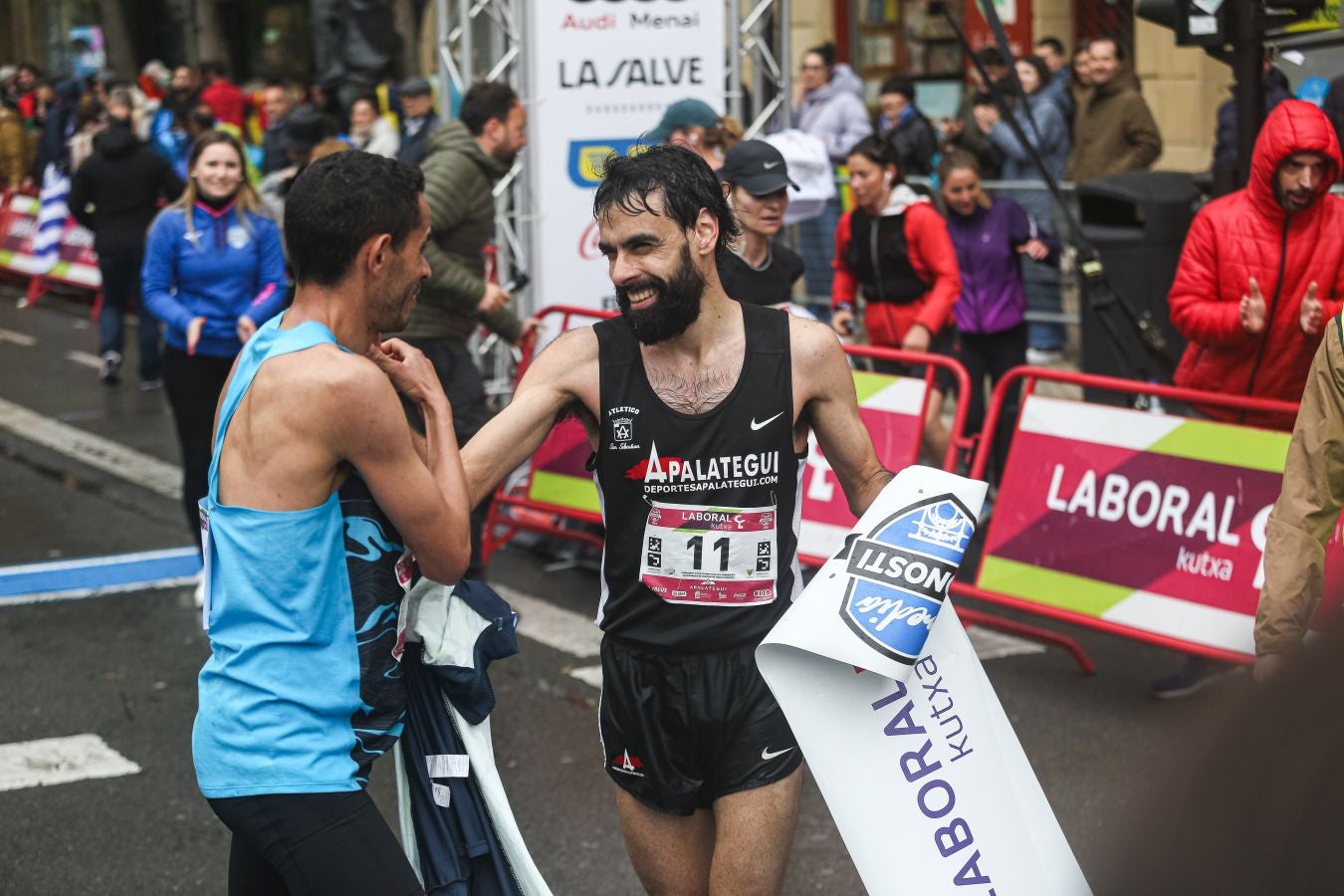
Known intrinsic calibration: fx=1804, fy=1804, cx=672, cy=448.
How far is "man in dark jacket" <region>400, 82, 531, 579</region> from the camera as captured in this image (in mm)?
7391

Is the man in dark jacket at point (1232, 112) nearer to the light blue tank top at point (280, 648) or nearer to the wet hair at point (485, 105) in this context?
the wet hair at point (485, 105)

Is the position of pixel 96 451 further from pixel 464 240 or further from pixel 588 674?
pixel 588 674

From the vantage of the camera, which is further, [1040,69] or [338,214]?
[1040,69]

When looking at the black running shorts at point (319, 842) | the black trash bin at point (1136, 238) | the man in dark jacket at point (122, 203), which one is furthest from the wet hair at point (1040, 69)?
the black running shorts at point (319, 842)

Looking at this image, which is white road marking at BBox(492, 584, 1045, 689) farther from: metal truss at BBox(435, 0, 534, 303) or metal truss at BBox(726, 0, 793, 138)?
metal truss at BBox(726, 0, 793, 138)

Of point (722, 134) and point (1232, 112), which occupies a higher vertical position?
point (722, 134)

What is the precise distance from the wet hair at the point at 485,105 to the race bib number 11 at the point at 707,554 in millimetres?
4410

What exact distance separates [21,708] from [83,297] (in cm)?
1258

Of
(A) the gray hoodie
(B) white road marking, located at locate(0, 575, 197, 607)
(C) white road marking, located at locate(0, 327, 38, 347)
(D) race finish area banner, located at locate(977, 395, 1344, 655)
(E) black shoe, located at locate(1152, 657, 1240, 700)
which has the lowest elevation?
(C) white road marking, located at locate(0, 327, 38, 347)

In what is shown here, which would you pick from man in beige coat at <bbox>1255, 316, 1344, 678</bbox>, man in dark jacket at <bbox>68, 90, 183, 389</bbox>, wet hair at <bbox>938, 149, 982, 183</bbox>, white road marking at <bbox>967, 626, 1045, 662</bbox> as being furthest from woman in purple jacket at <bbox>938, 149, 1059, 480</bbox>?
man in dark jacket at <bbox>68, 90, 183, 389</bbox>

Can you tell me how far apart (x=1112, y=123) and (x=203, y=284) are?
665 cm

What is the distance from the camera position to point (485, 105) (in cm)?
764

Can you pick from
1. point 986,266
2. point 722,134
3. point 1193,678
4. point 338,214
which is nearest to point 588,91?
point 722,134

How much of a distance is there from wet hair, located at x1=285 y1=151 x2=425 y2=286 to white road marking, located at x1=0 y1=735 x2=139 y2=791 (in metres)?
3.20
